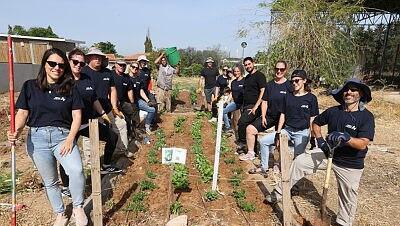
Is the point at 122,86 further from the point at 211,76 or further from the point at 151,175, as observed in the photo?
the point at 211,76

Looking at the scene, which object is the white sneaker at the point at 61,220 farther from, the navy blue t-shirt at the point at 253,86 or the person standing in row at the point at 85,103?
the navy blue t-shirt at the point at 253,86

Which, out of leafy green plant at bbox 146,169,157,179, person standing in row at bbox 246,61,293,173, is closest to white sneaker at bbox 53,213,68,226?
leafy green plant at bbox 146,169,157,179

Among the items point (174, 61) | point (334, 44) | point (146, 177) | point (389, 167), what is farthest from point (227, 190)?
point (334, 44)

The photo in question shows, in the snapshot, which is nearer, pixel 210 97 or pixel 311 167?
pixel 311 167

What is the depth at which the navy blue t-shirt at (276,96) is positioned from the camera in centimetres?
562

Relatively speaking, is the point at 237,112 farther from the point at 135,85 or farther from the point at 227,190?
the point at 227,190

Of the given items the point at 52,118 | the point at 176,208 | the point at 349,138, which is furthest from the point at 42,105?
the point at 349,138

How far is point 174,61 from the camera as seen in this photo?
499 inches

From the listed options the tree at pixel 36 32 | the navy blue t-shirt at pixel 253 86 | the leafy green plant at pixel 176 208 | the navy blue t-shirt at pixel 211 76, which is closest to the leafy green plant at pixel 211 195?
the leafy green plant at pixel 176 208

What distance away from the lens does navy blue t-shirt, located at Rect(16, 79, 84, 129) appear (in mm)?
3467

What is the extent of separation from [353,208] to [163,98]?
27.9 ft

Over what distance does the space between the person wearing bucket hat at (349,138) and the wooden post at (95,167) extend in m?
2.32

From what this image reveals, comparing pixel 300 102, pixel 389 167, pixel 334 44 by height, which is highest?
pixel 334 44

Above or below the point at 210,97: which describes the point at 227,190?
below
